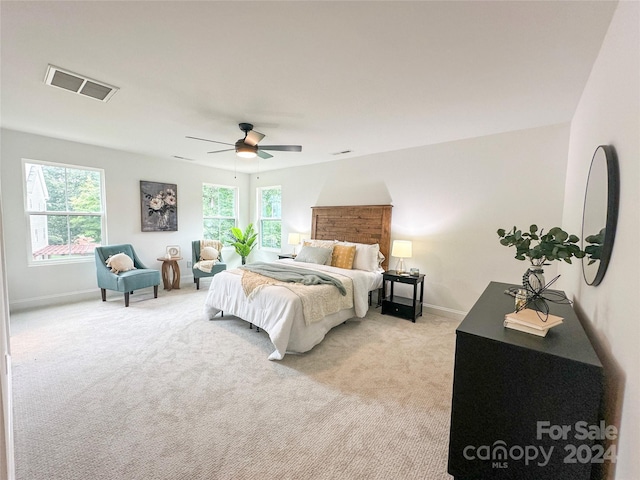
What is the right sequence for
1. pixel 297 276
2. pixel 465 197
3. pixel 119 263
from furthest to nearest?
pixel 119 263 < pixel 465 197 < pixel 297 276

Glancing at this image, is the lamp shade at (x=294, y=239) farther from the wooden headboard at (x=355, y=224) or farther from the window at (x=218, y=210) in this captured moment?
the window at (x=218, y=210)

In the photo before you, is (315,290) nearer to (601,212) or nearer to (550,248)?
(550,248)

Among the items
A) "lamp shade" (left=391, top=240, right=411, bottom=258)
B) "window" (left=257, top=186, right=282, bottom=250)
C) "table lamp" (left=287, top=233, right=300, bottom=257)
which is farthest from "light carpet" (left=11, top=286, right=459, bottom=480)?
"window" (left=257, top=186, right=282, bottom=250)

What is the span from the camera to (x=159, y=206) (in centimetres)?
524

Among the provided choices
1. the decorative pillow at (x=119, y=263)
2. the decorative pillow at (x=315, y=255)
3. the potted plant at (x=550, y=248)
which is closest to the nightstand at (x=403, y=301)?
the decorative pillow at (x=315, y=255)

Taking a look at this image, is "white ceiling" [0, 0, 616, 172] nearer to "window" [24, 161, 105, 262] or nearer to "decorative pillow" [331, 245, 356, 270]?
"window" [24, 161, 105, 262]

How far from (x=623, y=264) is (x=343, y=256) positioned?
330cm

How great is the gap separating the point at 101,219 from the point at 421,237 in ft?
17.6

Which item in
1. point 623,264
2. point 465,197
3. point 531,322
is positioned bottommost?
point 531,322

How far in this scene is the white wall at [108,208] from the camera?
12.4ft

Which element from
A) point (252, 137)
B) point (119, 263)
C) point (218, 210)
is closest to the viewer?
point (252, 137)

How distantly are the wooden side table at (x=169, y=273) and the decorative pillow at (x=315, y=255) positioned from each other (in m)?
2.44

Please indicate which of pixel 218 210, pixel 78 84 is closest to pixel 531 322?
pixel 78 84

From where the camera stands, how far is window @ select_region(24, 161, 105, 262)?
13.1 feet
